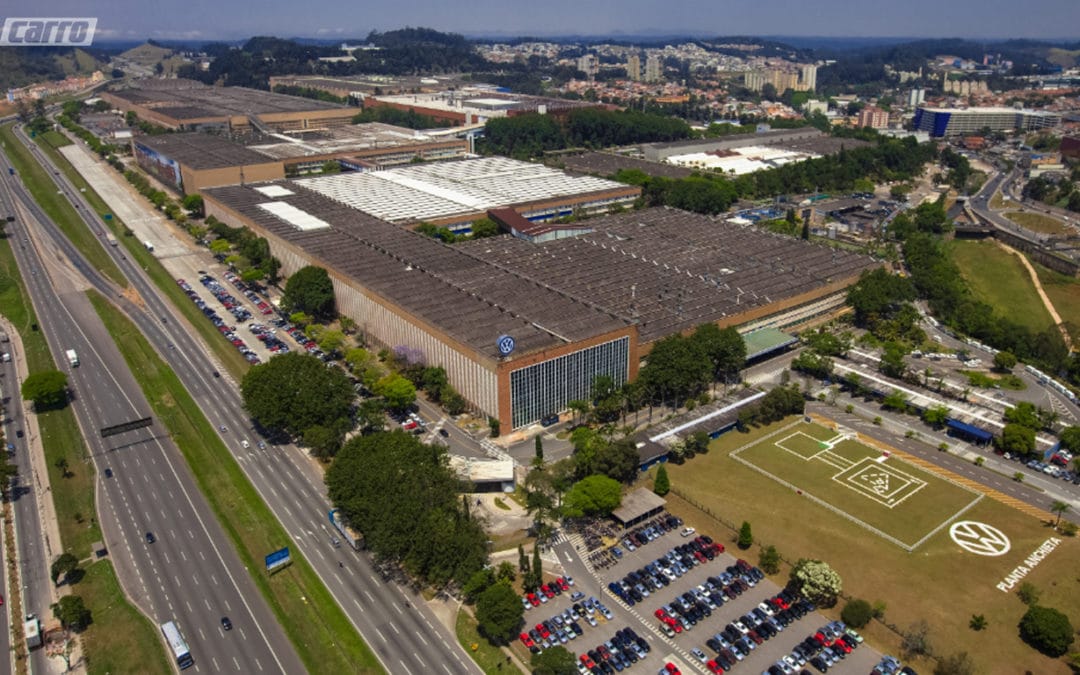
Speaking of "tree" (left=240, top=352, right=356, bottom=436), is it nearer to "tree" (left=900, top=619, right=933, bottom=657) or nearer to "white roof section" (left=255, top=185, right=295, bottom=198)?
"tree" (left=900, top=619, right=933, bottom=657)

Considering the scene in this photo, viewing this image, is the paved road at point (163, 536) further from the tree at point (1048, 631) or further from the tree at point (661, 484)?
the tree at point (1048, 631)

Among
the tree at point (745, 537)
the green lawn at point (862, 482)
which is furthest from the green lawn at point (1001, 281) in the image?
the tree at point (745, 537)

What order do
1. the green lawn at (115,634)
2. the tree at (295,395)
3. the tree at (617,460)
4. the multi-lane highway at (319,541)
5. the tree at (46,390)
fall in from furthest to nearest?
1. the tree at (46,390)
2. the tree at (295,395)
3. the tree at (617,460)
4. the multi-lane highway at (319,541)
5. the green lawn at (115,634)

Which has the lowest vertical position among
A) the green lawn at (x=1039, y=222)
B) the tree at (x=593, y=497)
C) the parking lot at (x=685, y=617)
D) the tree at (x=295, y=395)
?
the parking lot at (x=685, y=617)

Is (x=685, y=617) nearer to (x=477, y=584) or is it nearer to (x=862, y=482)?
(x=477, y=584)

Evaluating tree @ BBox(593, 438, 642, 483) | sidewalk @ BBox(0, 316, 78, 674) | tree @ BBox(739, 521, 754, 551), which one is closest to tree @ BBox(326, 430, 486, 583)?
tree @ BBox(593, 438, 642, 483)

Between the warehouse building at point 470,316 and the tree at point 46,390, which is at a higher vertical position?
the warehouse building at point 470,316

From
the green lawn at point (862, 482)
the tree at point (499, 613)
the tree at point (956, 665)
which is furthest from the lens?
the green lawn at point (862, 482)
